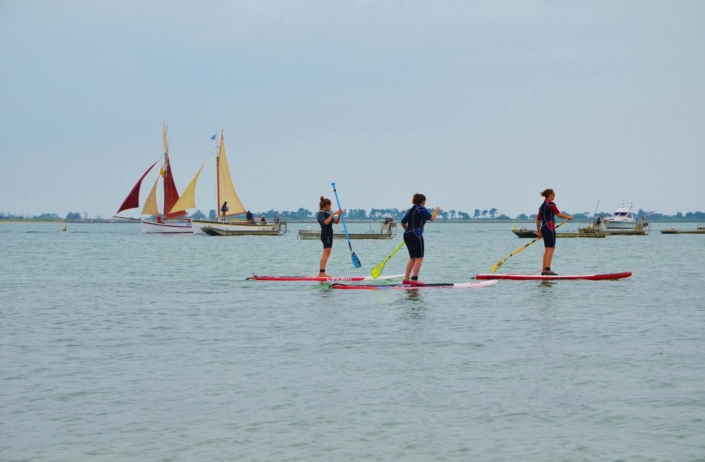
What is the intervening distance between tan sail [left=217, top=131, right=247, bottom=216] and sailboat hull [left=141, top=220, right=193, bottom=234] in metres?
12.0

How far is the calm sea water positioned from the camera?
25.4ft

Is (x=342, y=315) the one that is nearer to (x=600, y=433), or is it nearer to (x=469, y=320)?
(x=469, y=320)

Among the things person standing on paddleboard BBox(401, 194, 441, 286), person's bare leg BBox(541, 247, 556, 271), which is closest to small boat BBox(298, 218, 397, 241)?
person's bare leg BBox(541, 247, 556, 271)

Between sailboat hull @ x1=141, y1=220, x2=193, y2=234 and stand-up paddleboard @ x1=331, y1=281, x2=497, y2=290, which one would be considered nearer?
stand-up paddleboard @ x1=331, y1=281, x2=497, y2=290

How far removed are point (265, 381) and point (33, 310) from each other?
10277 millimetres

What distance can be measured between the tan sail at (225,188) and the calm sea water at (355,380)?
75643 millimetres

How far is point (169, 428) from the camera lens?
8.24 meters

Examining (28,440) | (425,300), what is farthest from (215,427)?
(425,300)

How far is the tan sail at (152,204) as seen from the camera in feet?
341

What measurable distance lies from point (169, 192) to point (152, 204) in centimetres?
273

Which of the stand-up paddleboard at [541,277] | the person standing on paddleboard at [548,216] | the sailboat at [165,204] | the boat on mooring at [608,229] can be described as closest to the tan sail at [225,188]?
the sailboat at [165,204]

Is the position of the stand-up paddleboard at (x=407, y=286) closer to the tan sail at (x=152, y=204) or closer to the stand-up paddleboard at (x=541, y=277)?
the stand-up paddleboard at (x=541, y=277)

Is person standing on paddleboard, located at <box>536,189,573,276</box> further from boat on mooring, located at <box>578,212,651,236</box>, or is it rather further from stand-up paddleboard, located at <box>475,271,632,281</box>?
boat on mooring, located at <box>578,212,651,236</box>

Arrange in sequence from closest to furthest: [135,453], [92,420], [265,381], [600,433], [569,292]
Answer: [135,453] → [600,433] → [92,420] → [265,381] → [569,292]
